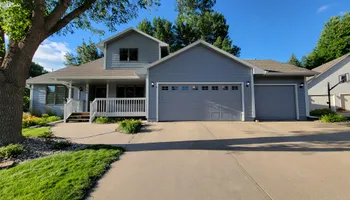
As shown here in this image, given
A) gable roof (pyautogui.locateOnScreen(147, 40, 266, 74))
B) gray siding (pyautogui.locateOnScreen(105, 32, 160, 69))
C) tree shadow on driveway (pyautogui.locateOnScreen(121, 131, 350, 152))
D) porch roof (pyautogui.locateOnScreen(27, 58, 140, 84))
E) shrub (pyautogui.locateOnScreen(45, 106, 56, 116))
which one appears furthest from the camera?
shrub (pyautogui.locateOnScreen(45, 106, 56, 116))

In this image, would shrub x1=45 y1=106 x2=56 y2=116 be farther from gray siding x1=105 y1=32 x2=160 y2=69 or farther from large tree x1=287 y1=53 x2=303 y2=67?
large tree x1=287 y1=53 x2=303 y2=67

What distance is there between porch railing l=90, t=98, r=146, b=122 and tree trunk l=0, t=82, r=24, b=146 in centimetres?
608

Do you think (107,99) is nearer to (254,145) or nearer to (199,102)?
(199,102)

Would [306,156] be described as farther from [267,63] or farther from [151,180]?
[267,63]

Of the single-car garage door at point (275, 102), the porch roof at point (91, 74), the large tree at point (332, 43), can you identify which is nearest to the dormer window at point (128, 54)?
the porch roof at point (91, 74)

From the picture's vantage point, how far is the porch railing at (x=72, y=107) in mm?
10719

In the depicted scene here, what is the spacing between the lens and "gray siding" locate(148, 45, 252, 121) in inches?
416

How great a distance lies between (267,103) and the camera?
10.9 m

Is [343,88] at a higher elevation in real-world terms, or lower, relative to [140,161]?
higher

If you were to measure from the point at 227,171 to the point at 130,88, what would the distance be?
36.2 ft

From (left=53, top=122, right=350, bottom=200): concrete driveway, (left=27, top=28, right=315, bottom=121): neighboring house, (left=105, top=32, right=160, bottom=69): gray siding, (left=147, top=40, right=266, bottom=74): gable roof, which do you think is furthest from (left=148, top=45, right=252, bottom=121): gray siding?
(left=53, top=122, right=350, bottom=200): concrete driveway

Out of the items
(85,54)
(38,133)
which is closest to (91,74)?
(38,133)

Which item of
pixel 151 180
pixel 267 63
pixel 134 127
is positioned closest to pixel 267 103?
pixel 267 63

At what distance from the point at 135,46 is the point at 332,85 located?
779 inches
